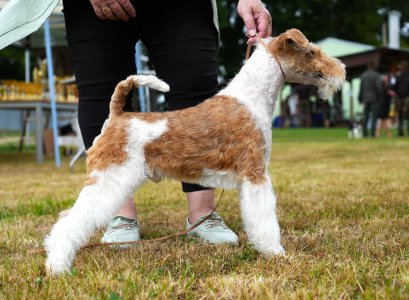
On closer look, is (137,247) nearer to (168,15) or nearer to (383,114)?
(168,15)

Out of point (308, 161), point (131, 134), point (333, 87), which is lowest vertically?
point (308, 161)

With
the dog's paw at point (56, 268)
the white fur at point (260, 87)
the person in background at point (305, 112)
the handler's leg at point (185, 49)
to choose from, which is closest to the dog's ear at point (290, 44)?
the white fur at point (260, 87)

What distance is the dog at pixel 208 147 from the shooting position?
2.28 metres

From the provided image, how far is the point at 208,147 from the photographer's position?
2441 mm

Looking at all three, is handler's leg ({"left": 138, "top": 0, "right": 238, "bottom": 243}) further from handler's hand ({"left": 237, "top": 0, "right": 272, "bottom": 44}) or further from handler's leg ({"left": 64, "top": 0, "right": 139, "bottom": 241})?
handler's hand ({"left": 237, "top": 0, "right": 272, "bottom": 44})

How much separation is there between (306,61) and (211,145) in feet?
2.29

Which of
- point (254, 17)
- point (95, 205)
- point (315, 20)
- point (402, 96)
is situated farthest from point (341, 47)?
point (95, 205)

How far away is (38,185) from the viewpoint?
5730 millimetres

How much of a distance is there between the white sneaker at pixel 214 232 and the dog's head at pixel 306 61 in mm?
1008

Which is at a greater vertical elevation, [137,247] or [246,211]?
[246,211]

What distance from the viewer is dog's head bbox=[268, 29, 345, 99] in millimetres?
2549

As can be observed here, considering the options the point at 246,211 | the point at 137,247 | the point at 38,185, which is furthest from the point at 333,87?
the point at 38,185

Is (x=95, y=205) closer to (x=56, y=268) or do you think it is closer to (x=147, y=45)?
(x=56, y=268)

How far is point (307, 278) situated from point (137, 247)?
108 centimetres
